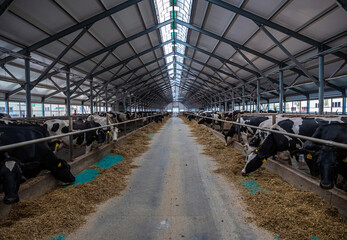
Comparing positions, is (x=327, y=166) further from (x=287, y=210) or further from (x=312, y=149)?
(x=287, y=210)

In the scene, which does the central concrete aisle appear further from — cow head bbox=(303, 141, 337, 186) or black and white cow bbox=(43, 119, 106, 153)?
black and white cow bbox=(43, 119, 106, 153)

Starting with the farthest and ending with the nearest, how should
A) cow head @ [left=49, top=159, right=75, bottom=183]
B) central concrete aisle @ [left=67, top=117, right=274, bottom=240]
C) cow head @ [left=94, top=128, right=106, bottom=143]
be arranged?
1. cow head @ [left=94, top=128, right=106, bottom=143]
2. cow head @ [left=49, top=159, right=75, bottom=183]
3. central concrete aisle @ [left=67, top=117, right=274, bottom=240]

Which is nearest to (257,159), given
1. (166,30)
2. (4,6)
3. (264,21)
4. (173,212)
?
(173,212)

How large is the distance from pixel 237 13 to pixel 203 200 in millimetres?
7992

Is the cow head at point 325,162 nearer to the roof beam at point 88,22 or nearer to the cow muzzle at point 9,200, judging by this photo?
the cow muzzle at point 9,200

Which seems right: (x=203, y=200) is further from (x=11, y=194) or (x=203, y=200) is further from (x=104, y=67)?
(x=104, y=67)

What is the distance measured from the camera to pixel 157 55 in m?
17.8

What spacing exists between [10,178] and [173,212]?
7.66 feet

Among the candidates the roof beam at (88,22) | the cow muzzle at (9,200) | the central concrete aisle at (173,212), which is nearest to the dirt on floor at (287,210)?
the central concrete aisle at (173,212)

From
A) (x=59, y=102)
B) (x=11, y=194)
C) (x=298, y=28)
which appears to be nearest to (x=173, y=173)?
(x=11, y=194)

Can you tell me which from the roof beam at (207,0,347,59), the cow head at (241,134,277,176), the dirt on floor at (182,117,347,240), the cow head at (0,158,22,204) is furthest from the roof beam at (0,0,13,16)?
the cow head at (241,134,277,176)

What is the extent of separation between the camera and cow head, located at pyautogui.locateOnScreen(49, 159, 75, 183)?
3822mm

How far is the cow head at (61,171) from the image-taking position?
3.82m

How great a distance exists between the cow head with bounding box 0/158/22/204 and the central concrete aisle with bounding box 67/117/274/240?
1.02 m
